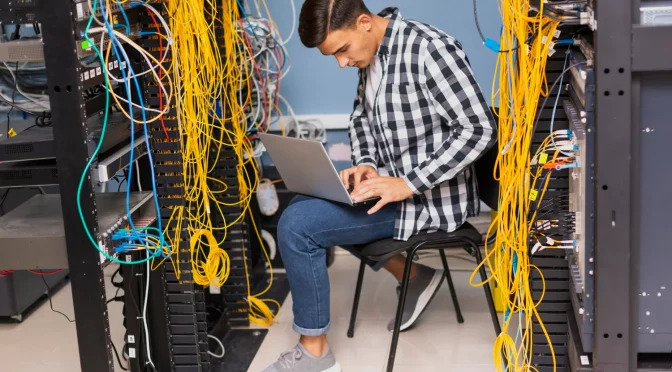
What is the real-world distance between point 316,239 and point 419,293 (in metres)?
0.56

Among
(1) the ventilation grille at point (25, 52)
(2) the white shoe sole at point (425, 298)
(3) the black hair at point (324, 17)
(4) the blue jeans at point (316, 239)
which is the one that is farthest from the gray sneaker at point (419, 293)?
(1) the ventilation grille at point (25, 52)

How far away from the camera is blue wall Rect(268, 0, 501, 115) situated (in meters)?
3.41

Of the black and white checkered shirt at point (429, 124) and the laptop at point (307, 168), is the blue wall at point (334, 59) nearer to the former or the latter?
the black and white checkered shirt at point (429, 124)

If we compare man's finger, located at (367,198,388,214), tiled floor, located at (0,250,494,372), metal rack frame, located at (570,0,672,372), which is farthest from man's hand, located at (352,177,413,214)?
metal rack frame, located at (570,0,672,372)

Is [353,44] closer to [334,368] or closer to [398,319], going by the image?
[398,319]

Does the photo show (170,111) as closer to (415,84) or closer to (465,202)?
(415,84)

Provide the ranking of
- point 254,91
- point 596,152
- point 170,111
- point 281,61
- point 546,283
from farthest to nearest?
point 281,61
point 254,91
point 170,111
point 546,283
point 596,152

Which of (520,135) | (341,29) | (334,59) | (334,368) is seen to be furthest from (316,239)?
(334,59)

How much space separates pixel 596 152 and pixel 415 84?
2.82 feet

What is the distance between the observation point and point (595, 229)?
1758 mm

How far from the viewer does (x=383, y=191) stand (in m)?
2.46

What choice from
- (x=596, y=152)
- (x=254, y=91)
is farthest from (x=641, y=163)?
(x=254, y=91)

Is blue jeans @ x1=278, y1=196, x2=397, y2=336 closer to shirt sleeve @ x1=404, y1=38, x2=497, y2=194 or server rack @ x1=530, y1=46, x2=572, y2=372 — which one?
shirt sleeve @ x1=404, y1=38, x2=497, y2=194

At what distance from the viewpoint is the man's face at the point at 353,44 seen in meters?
2.44
